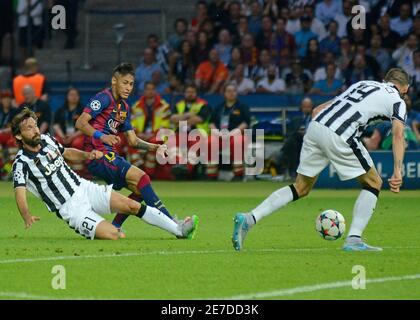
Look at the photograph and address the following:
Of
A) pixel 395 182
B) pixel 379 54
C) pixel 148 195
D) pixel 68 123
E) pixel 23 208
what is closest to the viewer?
pixel 395 182

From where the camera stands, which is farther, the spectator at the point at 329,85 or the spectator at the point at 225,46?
the spectator at the point at 225,46

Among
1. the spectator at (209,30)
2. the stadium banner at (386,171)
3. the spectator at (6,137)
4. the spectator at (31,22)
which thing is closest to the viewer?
the stadium banner at (386,171)

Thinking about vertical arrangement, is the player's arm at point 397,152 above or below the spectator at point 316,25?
below

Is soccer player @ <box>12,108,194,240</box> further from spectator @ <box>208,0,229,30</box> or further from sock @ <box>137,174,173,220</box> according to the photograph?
spectator @ <box>208,0,229,30</box>

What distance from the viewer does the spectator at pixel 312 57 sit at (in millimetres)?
23234

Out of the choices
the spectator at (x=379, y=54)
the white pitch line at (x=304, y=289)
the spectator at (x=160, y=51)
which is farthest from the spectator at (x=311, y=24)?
the white pitch line at (x=304, y=289)

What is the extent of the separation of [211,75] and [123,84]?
10.8 metres

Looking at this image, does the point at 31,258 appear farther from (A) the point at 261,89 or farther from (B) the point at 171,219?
(A) the point at 261,89

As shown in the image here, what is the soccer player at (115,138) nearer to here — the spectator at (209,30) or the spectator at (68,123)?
the spectator at (68,123)

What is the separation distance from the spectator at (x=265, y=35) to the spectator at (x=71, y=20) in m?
4.56

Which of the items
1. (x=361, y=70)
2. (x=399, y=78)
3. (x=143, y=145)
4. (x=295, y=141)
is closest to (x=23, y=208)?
(x=143, y=145)

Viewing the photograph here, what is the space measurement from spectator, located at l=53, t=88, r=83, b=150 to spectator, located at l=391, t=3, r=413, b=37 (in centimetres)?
628

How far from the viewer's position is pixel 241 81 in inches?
922

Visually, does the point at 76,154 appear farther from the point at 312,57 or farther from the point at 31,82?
the point at 312,57
